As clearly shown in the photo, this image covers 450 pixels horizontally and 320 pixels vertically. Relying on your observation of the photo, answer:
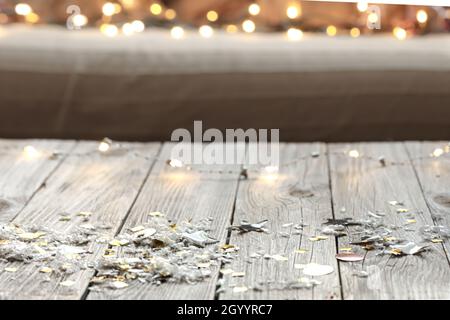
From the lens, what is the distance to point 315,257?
4.41 feet

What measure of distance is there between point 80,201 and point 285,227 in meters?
0.40

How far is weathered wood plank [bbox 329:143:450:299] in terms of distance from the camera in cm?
A: 122

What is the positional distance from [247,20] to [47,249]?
1.72 m

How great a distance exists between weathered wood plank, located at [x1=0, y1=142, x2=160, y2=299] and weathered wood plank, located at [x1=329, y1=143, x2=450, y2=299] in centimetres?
38

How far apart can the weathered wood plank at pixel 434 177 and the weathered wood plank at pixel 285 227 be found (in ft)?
0.61

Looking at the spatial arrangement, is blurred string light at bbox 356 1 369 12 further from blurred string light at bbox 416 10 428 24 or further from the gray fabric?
the gray fabric

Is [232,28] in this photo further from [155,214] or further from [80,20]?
[155,214]

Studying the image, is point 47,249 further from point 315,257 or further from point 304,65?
point 304,65

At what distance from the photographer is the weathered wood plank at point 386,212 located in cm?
122

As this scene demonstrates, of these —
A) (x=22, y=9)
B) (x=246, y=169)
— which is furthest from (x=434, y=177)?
(x=22, y=9)

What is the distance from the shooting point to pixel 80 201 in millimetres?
1645

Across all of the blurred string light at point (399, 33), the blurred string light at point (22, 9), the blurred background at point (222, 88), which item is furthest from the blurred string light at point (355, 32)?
the blurred string light at point (22, 9)
